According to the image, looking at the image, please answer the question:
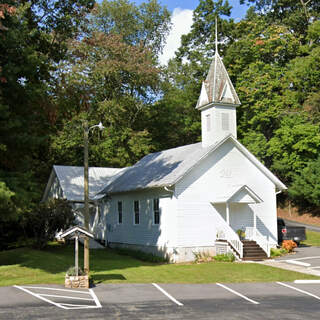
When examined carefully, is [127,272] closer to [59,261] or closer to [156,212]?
[59,261]

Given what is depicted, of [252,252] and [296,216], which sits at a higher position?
[296,216]

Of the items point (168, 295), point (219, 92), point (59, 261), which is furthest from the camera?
point (219, 92)

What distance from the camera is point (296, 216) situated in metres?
45.5

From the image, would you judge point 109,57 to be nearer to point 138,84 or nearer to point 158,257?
point 138,84

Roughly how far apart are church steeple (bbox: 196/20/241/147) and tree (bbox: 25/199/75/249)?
9551mm

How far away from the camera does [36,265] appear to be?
20594 millimetres

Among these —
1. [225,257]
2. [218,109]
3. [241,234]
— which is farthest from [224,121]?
[225,257]

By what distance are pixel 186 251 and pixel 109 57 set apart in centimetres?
2679

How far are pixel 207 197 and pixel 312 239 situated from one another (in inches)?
500

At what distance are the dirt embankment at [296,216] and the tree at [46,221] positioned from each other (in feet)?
83.4

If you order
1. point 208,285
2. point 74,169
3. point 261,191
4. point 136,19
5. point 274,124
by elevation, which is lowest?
point 208,285

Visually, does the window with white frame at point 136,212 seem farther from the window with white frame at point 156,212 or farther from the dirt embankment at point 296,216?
the dirt embankment at point 296,216

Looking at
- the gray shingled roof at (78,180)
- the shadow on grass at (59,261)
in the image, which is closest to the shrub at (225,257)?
the shadow on grass at (59,261)

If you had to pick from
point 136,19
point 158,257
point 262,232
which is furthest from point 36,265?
point 136,19
